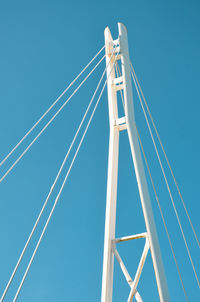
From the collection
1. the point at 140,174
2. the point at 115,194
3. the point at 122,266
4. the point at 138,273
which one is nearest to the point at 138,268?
the point at 138,273

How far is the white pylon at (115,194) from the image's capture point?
332 inches

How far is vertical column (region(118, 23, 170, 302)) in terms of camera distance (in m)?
8.07

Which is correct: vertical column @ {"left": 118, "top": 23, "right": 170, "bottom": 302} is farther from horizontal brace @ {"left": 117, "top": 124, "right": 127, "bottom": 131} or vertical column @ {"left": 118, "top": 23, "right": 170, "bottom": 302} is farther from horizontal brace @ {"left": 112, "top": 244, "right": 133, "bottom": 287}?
horizontal brace @ {"left": 112, "top": 244, "right": 133, "bottom": 287}

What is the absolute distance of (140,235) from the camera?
29.6ft

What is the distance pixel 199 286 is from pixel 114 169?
3307 mm

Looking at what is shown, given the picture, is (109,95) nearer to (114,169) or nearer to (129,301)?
(114,169)

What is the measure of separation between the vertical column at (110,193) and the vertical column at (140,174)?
45 cm

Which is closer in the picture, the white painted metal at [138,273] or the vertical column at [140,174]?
the vertical column at [140,174]

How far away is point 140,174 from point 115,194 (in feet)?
2.76

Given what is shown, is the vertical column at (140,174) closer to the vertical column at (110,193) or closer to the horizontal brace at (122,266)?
the vertical column at (110,193)

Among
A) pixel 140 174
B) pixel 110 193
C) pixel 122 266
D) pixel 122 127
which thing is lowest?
pixel 122 266

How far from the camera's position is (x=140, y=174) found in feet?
29.9

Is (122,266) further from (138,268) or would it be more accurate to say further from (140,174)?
(140,174)

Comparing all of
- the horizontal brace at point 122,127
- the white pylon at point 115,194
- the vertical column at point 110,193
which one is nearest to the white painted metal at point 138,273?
the white pylon at point 115,194
